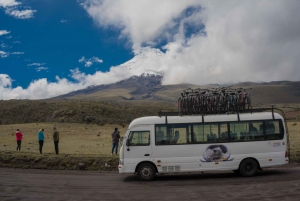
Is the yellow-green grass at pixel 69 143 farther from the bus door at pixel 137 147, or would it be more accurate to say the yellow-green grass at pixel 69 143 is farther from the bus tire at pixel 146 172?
the bus tire at pixel 146 172

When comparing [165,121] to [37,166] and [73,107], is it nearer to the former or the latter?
[37,166]

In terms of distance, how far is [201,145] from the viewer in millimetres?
15211

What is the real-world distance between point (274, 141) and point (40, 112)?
8580cm

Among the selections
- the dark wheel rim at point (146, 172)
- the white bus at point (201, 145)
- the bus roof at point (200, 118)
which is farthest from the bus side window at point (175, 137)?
the dark wheel rim at point (146, 172)

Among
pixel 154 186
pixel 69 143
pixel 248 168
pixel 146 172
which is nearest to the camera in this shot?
pixel 154 186

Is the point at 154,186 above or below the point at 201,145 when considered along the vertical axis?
below

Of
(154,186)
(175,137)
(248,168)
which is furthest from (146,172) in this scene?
(248,168)

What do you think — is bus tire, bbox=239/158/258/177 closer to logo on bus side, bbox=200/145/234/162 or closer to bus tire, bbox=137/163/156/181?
logo on bus side, bbox=200/145/234/162

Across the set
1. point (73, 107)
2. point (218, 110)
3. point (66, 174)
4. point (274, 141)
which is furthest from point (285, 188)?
point (73, 107)

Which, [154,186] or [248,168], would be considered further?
[248,168]

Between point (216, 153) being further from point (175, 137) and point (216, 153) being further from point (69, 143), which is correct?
point (69, 143)

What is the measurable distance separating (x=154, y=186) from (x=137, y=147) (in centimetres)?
224

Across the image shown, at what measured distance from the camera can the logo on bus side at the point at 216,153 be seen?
49.8ft

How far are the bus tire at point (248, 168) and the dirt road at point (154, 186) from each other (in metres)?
0.31
